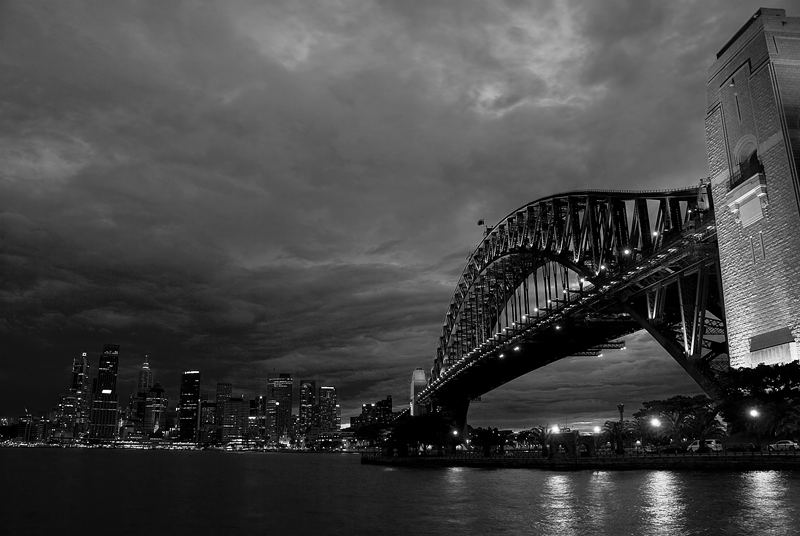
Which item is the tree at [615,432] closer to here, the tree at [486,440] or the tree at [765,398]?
the tree at [765,398]

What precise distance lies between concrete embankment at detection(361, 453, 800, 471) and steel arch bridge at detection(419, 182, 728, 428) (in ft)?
20.8

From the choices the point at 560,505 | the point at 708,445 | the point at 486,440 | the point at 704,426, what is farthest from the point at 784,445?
the point at 486,440

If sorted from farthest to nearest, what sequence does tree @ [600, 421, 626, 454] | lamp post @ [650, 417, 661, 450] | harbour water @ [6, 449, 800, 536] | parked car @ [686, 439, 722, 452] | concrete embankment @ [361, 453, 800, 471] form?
tree @ [600, 421, 626, 454] < lamp post @ [650, 417, 661, 450] < parked car @ [686, 439, 722, 452] < concrete embankment @ [361, 453, 800, 471] < harbour water @ [6, 449, 800, 536]

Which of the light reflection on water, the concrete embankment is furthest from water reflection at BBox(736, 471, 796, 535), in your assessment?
the concrete embankment

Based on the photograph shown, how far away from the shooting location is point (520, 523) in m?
35.2

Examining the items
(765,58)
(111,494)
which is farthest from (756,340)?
(111,494)

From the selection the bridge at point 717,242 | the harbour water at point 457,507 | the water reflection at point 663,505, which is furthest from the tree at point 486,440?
the water reflection at point 663,505

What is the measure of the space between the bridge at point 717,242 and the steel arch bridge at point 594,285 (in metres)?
0.18

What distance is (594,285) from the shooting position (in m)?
70.9

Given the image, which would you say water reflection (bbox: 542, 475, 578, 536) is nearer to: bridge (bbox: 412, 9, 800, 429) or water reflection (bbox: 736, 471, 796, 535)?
water reflection (bbox: 736, 471, 796, 535)

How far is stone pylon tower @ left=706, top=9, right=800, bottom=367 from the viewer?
43250 millimetres

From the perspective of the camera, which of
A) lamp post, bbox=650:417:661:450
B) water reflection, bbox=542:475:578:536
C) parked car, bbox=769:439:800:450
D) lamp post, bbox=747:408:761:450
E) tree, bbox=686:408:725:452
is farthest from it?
lamp post, bbox=650:417:661:450

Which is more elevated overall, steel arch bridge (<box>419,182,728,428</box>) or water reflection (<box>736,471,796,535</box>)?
steel arch bridge (<box>419,182,728,428</box>)

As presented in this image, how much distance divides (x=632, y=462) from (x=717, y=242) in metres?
20.4
